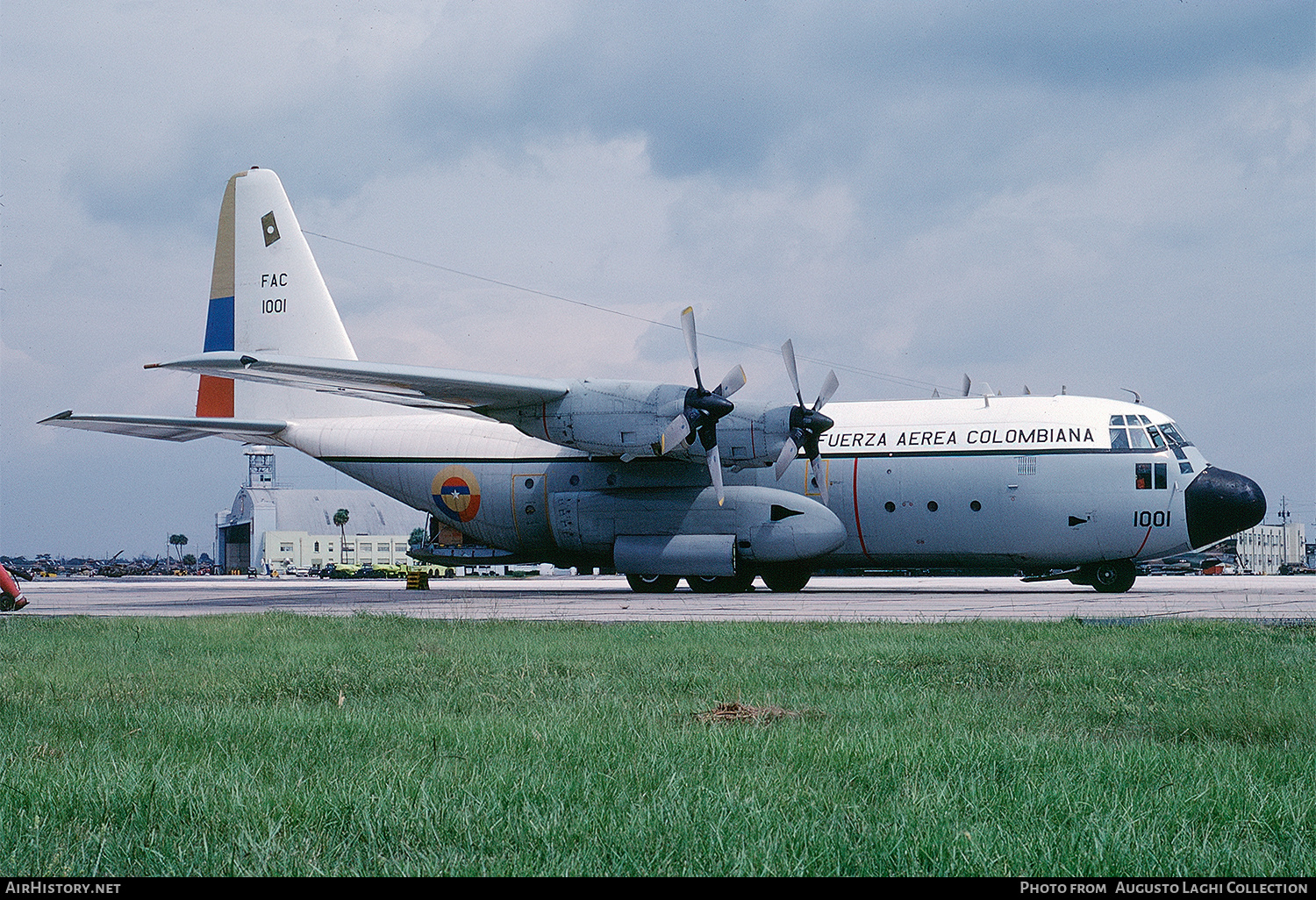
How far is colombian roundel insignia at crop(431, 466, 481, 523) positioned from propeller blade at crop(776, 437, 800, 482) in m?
8.89

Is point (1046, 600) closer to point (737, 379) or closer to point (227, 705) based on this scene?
point (737, 379)

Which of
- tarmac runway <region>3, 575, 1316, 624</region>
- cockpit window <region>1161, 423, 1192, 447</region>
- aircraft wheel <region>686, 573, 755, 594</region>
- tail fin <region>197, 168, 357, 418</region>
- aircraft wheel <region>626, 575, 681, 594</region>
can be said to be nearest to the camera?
tarmac runway <region>3, 575, 1316, 624</region>

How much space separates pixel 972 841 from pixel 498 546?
25.5 metres

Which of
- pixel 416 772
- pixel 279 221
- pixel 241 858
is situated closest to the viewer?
pixel 241 858

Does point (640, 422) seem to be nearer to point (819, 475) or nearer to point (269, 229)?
point (819, 475)

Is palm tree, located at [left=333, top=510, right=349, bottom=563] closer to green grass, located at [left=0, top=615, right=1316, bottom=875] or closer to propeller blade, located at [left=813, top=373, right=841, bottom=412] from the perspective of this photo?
propeller blade, located at [left=813, top=373, right=841, bottom=412]

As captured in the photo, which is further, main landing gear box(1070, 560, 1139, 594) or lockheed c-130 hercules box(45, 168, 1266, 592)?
main landing gear box(1070, 560, 1139, 594)

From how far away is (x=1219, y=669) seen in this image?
324 inches

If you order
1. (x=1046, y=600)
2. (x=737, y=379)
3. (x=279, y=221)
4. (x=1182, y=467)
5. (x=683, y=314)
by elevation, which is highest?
(x=279, y=221)

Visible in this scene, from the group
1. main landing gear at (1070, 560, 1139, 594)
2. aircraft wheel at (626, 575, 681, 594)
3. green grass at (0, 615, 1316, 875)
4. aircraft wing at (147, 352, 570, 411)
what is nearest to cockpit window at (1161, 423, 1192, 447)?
main landing gear at (1070, 560, 1139, 594)

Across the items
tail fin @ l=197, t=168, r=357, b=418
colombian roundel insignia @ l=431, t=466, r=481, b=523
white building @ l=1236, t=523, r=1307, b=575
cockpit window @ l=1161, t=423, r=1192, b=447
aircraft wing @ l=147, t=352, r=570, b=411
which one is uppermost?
tail fin @ l=197, t=168, r=357, b=418

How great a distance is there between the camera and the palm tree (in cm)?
13000

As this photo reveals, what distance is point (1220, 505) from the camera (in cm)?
2298

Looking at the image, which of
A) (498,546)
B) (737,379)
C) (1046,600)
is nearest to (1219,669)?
(1046,600)
